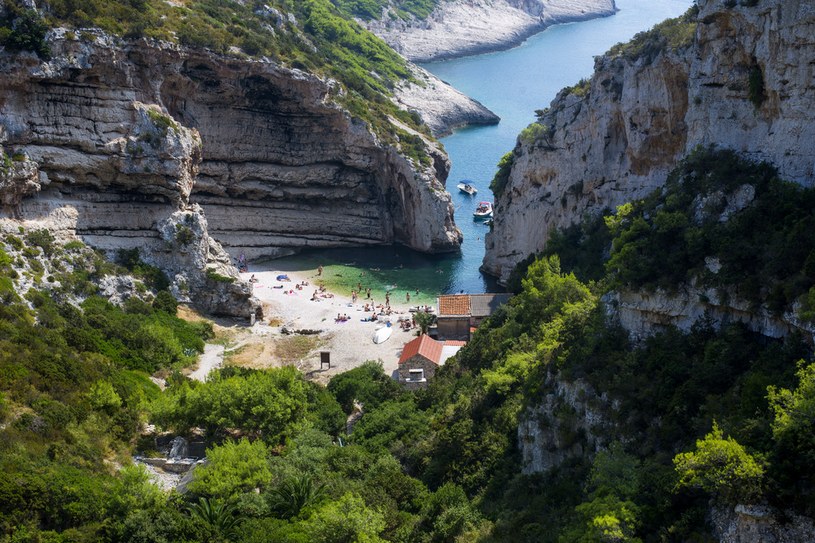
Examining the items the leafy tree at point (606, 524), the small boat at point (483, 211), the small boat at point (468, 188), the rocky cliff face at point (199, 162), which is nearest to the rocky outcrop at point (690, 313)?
the leafy tree at point (606, 524)

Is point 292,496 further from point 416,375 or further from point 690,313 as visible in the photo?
point 416,375

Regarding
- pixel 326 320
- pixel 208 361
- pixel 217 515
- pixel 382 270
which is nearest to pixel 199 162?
pixel 326 320

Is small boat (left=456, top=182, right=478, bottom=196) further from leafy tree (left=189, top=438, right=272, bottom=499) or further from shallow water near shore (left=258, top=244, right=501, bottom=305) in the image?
leafy tree (left=189, top=438, right=272, bottom=499)

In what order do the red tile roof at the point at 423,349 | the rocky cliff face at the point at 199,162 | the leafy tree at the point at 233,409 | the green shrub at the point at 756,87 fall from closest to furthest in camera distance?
the green shrub at the point at 756,87 < the leafy tree at the point at 233,409 < the red tile roof at the point at 423,349 < the rocky cliff face at the point at 199,162

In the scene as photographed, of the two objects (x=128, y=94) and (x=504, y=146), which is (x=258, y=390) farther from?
(x=504, y=146)

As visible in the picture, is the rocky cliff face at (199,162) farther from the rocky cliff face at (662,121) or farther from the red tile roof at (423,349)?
the red tile roof at (423,349)

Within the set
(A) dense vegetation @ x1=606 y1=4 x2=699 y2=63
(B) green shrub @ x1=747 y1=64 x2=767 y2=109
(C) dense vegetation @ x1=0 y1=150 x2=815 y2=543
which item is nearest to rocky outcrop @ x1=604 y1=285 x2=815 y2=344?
(C) dense vegetation @ x1=0 y1=150 x2=815 y2=543

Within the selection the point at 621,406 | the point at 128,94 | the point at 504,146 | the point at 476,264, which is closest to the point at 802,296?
the point at 621,406
